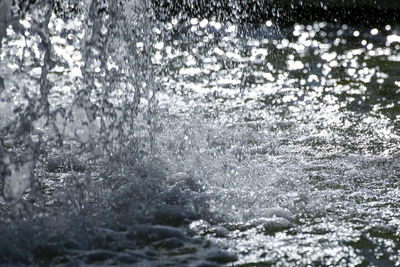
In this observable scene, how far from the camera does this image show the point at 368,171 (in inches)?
160

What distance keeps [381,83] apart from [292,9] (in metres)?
3.54

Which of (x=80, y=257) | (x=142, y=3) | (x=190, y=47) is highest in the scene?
(x=142, y=3)

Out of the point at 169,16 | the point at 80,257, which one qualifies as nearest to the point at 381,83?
the point at 169,16

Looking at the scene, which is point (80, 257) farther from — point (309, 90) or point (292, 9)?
point (292, 9)

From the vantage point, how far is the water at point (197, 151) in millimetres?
3102

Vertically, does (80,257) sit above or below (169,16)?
below

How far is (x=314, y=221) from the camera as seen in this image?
3.37 meters

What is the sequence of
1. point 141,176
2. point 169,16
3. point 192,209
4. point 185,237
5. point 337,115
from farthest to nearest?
point 169,16 < point 337,115 < point 141,176 < point 192,209 < point 185,237

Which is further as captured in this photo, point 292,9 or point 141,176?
point 292,9

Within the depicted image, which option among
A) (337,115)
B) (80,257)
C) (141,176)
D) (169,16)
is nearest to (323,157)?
(337,115)

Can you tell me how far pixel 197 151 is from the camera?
4215 millimetres

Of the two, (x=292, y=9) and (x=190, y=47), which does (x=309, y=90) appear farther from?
(x=292, y=9)

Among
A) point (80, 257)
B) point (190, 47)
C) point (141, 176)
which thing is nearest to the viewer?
point (80, 257)

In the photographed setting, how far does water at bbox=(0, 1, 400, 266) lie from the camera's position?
3.10m
